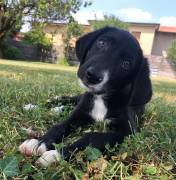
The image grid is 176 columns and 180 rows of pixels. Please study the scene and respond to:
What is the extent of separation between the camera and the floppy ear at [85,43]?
12.0ft

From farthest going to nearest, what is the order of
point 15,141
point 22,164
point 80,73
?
point 80,73
point 15,141
point 22,164

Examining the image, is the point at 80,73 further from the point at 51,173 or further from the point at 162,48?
the point at 162,48

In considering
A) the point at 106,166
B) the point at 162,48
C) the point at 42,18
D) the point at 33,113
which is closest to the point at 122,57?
the point at 33,113

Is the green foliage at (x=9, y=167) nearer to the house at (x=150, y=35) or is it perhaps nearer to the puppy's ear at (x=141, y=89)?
the puppy's ear at (x=141, y=89)

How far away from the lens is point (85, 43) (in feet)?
12.2

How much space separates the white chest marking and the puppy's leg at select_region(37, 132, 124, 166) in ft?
1.62

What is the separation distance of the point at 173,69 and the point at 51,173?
39544 millimetres

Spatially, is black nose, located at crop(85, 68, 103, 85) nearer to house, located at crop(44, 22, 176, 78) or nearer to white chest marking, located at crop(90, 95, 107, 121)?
white chest marking, located at crop(90, 95, 107, 121)

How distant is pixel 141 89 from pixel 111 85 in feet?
0.86

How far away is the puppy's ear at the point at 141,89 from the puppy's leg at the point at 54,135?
0.45 meters

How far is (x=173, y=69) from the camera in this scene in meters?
40.6

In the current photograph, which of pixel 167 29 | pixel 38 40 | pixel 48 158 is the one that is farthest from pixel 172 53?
pixel 48 158

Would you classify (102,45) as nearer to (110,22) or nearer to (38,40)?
(38,40)

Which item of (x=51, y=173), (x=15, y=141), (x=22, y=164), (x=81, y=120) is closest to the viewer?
(x=51, y=173)
